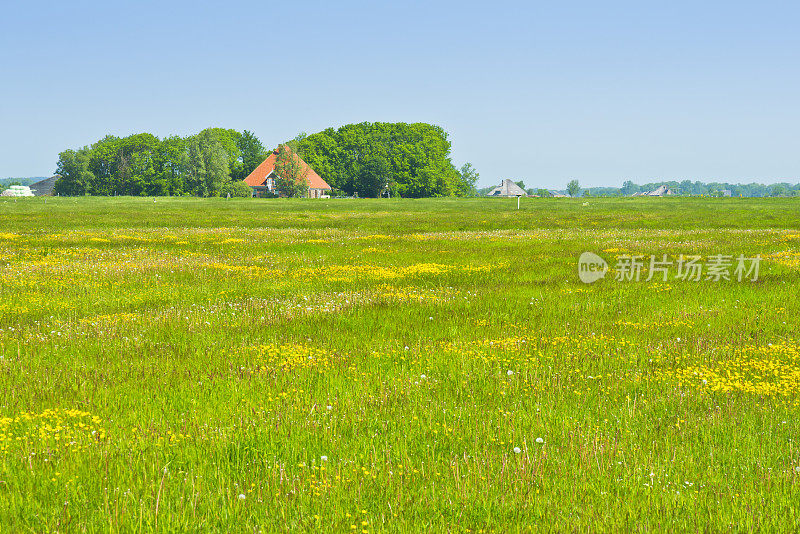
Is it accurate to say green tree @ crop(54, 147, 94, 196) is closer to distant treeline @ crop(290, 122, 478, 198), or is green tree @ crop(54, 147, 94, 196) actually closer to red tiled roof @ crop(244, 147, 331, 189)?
red tiled roof @ crop(244, 147, 331, 189)

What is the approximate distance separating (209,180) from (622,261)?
119 m

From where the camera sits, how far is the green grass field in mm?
4457

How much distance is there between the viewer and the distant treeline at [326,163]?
141250mm

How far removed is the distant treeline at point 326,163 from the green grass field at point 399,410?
124915mm

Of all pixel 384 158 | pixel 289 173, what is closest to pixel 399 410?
→ pixel 289 173

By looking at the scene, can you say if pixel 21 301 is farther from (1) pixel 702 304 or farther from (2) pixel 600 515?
(1) pixel 702 304

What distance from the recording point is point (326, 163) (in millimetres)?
150875

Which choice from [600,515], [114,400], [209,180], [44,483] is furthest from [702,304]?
[209,180]

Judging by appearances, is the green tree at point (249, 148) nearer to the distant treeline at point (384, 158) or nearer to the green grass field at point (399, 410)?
the distant treeline at point (384, 158)

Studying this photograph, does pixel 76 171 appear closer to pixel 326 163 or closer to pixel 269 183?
pixel 269 183

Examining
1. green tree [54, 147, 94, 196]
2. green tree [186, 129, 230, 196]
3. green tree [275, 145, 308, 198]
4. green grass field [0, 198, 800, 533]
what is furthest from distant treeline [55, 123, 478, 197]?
green grass field [0, 198, 800, 533]

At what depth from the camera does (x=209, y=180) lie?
4929 inches

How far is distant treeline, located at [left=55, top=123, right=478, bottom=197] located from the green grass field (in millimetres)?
124915

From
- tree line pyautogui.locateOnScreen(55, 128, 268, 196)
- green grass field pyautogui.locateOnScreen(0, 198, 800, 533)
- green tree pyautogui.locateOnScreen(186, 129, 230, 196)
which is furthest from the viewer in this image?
tree line pyautogui.locateOnScreen(55, 128, 268, 196)
